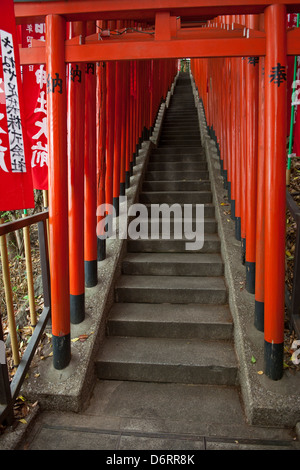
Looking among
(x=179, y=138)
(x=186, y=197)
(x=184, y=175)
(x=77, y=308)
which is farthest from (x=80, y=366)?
(x=179, y=138)

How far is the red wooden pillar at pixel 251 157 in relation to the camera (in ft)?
10.4

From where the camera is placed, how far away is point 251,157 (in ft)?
10.7

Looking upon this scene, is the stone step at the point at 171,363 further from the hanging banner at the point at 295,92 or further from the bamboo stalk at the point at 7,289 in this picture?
the hanging banner at the point at 295,92

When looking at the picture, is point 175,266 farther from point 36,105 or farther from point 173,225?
point 36,105

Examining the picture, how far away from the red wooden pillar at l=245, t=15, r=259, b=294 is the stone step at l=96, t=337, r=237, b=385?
0.85m

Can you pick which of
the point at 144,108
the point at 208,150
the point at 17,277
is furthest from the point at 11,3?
the point at 17,277

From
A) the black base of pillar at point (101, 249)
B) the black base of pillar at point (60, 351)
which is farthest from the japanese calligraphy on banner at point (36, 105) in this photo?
the black base of pillar at point (60, 351)

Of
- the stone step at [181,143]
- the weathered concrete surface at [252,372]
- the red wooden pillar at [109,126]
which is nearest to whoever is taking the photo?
the weathered concrete surface at [252,372]

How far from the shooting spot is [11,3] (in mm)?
2312

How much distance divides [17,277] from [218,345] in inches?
225

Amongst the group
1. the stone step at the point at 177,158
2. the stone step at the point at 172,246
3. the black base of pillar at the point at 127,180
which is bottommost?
the stone step at the point at 172,246

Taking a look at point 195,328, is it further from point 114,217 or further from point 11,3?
point 11,3

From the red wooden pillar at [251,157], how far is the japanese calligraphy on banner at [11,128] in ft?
7.22

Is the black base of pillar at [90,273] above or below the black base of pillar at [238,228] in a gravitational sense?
below
